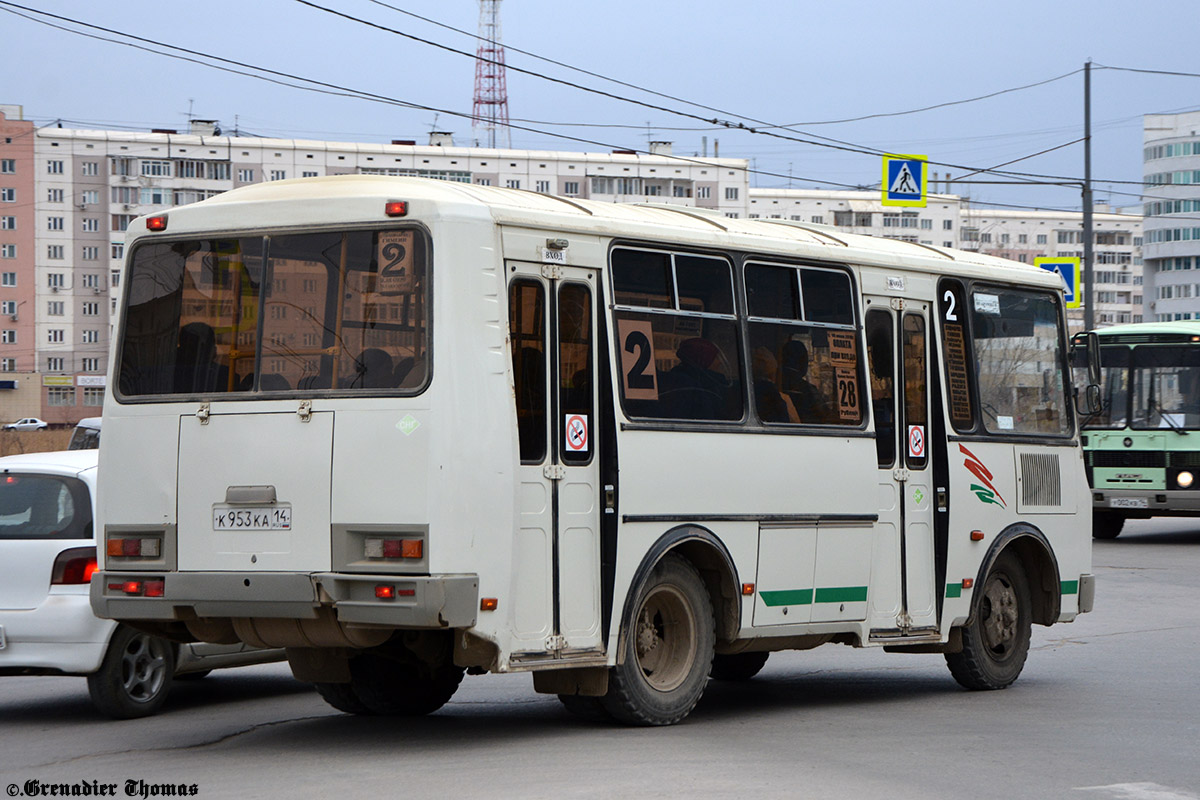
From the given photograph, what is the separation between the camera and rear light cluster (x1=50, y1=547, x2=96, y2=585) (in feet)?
33.1

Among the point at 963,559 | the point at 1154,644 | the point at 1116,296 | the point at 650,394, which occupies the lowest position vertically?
the point at 1154,644

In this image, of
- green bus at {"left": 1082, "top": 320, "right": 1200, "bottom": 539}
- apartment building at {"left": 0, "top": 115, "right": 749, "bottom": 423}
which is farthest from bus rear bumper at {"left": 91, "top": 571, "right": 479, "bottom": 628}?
apartment building at {"left": 0, "top": 115, "right": 749, "bottom": 423}

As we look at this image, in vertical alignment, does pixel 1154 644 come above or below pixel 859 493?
below

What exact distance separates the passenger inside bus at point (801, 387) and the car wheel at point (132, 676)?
4175 mm

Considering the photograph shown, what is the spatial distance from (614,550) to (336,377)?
1.81 metres

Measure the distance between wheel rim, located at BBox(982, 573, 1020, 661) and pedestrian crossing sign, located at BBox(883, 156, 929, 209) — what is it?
17196 millimetres

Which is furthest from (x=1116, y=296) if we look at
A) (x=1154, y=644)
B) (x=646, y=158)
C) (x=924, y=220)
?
(x=1154, y=644)

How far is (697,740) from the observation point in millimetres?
9086

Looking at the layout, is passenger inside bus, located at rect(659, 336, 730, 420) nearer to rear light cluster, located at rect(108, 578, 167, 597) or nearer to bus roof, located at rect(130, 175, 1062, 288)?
bus roof, located at rect(130, 175, 1062, 288)

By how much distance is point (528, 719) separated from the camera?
10.1 meters

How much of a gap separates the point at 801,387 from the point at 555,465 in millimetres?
2308

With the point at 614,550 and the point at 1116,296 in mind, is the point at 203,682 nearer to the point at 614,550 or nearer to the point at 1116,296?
the point at 614,550

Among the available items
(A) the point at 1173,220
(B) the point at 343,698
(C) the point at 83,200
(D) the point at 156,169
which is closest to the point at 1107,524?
(B) the point at 343,698

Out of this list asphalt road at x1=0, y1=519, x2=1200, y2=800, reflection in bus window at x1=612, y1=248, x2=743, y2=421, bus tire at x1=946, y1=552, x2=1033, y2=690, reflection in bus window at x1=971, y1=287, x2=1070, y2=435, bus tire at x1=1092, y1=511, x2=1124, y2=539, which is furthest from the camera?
bus tire at x1=1092, y1=511, x2=1124, y2=539
